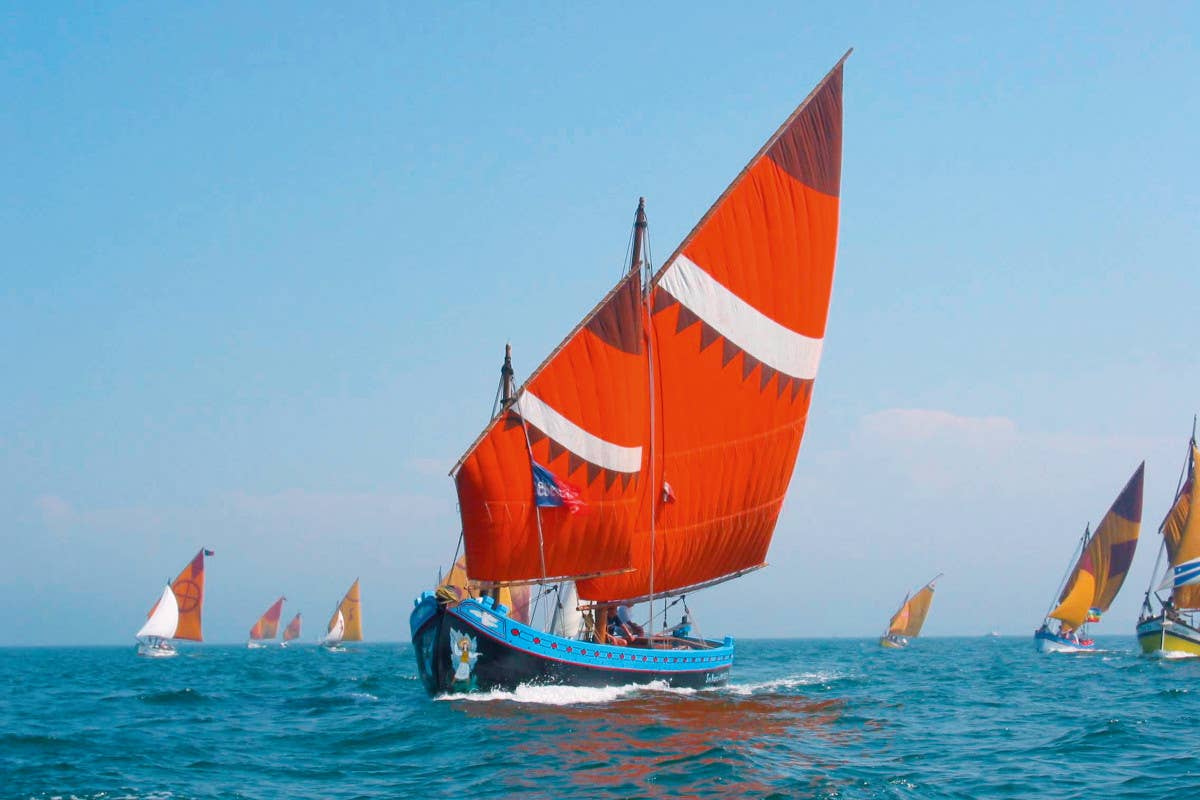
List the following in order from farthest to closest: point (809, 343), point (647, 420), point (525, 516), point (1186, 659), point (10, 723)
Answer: point (1186, 659), point (809, 343), point (647, 420), point (525, 516), point (10, 723)

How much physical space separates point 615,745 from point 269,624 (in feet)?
449

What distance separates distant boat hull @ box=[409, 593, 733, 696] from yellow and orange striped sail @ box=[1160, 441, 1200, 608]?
158ft

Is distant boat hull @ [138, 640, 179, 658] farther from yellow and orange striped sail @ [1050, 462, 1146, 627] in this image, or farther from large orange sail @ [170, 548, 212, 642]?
yellow and orange striped sail @ [1050, 462, 1146, 627]

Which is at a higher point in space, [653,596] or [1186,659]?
[653,596]

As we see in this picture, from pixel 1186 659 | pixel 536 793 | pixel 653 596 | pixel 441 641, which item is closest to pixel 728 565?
pixel 653 596

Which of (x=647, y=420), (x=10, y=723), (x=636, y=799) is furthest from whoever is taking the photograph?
(x=647, y=420)

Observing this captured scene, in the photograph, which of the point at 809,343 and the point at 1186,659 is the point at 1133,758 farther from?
the point at 1186,659

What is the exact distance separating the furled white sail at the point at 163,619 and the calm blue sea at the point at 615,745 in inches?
2369

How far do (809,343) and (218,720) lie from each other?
2416cm

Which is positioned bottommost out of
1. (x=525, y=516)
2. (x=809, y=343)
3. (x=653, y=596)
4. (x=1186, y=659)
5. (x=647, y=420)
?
(x=1186, y=659)

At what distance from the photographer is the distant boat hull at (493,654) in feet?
108

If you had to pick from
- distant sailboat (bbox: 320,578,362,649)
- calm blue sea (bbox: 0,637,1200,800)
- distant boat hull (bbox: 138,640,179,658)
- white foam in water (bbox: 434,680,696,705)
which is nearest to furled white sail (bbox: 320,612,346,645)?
distant sailboat (bbox: 320,578,362,649)

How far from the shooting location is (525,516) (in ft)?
116

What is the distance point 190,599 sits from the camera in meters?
103
